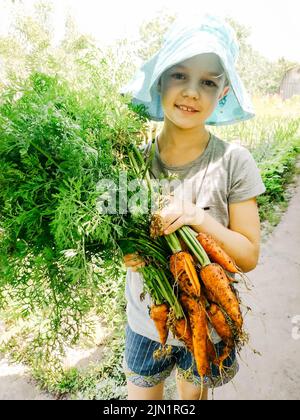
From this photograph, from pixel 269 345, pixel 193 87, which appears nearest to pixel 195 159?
pixel 193 87

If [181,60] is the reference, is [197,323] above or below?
below

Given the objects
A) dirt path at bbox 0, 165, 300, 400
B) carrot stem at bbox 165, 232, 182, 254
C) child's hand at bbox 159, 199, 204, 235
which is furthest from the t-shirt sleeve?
dirt path at bbox 0, 165, 300, 400

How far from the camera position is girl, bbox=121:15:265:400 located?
3.54ft

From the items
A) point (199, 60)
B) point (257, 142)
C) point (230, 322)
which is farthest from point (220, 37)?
point (257, 142)

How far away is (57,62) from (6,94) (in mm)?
267

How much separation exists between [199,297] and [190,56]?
79cm

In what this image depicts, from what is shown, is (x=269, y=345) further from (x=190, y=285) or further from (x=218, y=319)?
(x=190, y=285)

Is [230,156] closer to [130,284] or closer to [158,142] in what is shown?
[158,142]

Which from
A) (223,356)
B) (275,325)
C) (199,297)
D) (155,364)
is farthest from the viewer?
(275,325)

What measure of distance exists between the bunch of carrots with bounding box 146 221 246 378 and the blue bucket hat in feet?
1.79

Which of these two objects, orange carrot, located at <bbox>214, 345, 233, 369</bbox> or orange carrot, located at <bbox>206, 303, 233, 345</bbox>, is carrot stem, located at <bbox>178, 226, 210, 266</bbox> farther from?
orange carrot, located at <bbox>214, 345, 233, 369</bbox>

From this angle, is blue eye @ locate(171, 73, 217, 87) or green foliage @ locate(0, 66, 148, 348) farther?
blue eye @ locate(171, 73, 217, 87)

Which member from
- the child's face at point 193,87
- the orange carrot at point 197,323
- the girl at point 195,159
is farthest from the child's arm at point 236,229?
the child's face at point 193,87

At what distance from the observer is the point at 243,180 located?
3.81 ft
